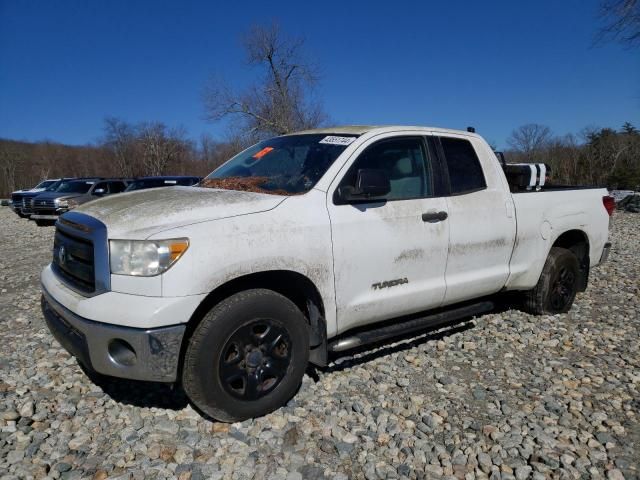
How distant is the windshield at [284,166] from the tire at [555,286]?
2.68 meters

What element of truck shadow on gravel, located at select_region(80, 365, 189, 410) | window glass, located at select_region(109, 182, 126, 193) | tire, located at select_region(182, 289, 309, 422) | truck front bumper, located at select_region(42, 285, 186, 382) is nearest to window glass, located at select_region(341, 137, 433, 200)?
tire, located at select_region(182, 289, 309, 422)

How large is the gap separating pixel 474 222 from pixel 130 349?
280cm

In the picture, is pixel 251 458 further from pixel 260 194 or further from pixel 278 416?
pixel 260 194

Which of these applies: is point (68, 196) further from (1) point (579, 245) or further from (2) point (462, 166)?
(1) point (579, 245)

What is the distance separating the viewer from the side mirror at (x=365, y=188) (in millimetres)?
3137

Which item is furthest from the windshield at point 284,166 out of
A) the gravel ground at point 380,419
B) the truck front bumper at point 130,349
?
the gravel ground at point 380,419

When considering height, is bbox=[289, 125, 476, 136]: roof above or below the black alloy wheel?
above

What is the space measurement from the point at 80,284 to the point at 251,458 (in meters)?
1.48

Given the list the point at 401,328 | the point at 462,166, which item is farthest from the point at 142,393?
the point at 462,166

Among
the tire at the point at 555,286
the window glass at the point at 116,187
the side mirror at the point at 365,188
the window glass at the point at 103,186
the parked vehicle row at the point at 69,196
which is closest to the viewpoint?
the side mirror at the point at 365,188

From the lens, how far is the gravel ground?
2586 mm

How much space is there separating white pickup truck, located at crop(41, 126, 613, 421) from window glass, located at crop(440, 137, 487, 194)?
1 cm

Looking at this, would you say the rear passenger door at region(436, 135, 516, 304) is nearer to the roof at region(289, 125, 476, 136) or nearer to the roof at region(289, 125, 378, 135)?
the roof at region(289, 125, 476, 136)

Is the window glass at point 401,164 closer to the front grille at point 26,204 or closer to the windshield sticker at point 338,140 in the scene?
the windshield sticker at point 338,140
